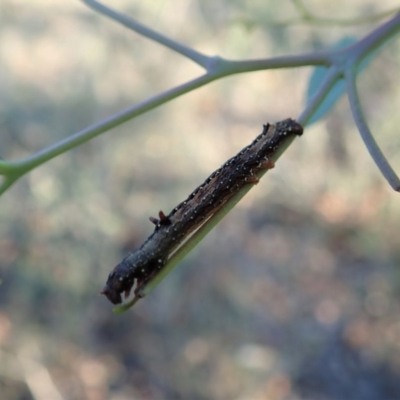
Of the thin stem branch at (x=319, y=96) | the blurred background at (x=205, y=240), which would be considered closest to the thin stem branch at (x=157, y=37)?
the thin stem branch at (x=319, y=96)

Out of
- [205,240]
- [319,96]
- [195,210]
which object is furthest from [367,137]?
[205,240]

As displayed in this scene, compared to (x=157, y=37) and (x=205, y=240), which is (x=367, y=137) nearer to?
(x=157, y=37)

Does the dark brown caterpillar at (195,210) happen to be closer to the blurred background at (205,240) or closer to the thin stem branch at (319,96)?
the thin stem branch at (319,96)

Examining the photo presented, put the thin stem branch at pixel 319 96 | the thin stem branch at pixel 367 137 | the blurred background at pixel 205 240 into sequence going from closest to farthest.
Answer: the thin stem branch at pixel 367 137 < the thin stem branch at pixel 319 96 < the blurred background at pixel 205 240

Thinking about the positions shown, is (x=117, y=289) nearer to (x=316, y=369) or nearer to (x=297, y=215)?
(x=316, y=369)

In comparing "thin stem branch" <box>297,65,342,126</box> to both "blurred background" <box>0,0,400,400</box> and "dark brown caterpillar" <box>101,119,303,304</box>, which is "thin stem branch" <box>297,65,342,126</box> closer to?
"dark brown caterpillar" <box>101,119,303,304</box>

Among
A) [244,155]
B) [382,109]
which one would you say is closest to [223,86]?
[382,109]
